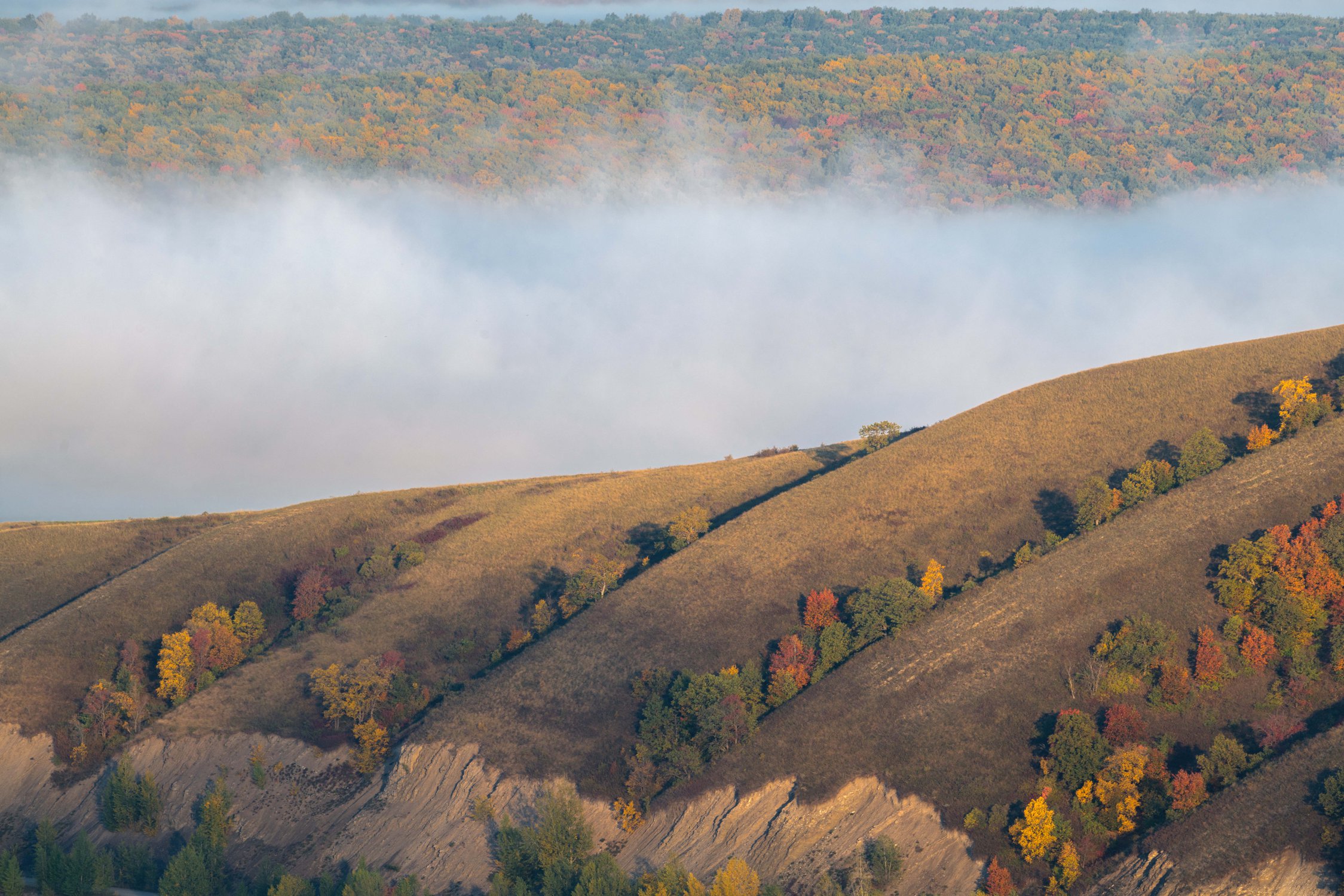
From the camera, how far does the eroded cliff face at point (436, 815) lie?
8300cm

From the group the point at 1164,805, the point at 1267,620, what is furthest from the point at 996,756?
the point at 1267,620

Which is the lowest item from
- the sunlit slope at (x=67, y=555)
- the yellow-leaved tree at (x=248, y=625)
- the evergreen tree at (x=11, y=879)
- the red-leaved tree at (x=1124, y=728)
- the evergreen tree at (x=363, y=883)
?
the red-leaved tree at (x=1124, y=728)

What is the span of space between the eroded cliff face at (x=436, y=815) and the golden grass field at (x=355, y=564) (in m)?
4.11

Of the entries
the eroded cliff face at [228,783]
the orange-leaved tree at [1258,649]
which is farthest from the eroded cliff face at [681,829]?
the orange-leaved tree at [1258,649]

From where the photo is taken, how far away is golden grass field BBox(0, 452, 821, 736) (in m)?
112

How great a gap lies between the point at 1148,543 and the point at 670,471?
64960 millimetres

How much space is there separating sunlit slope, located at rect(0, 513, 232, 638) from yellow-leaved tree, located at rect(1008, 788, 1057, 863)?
98279 mm

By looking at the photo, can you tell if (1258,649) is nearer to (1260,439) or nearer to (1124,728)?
(1124,728)

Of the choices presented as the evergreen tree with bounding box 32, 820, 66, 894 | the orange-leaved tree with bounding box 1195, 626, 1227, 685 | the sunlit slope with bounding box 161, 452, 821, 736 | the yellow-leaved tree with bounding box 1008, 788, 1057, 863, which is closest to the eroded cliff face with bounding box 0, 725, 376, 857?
the sunlit slope with bounding box 161, 452, 821, 736

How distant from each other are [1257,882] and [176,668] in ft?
294

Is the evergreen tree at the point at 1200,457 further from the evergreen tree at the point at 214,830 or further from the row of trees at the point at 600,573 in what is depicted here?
the evergreen tree at the point at 214,830

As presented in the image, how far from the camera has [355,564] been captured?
135000mm

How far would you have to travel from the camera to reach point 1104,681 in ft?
298

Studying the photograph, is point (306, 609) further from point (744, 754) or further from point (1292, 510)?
point (1292, 510)
